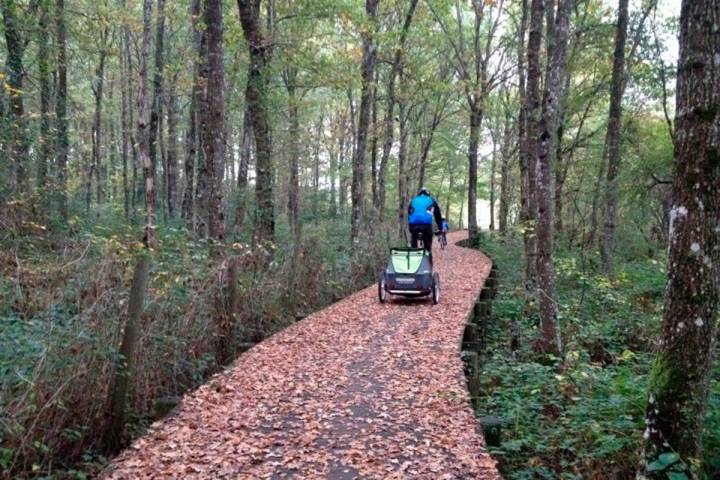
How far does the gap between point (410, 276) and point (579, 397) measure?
16.8 ft

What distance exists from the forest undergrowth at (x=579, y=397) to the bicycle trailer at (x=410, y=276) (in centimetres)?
171

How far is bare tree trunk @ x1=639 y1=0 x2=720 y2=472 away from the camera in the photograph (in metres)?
3.32

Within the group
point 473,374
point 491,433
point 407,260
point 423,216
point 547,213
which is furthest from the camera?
point 423,216

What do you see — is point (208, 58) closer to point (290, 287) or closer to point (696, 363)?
point (290, 287)

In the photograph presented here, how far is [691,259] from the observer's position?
3.40 metres

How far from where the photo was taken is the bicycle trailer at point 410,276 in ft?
33.9

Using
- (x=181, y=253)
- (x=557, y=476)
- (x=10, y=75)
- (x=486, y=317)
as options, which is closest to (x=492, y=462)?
(x=557, y=476)

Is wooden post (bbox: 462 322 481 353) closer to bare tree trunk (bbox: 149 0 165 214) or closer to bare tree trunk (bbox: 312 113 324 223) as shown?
bare tree trunk (bbox: 149 0 165 214)

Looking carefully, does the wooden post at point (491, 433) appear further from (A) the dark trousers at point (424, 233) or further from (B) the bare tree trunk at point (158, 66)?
(B) the bare tree trunk at point (158, 66)

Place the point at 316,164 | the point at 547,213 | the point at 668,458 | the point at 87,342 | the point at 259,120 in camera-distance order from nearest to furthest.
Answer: the point at 668,458 < the point at 87,342 < the point at 547,213 < the point at 259,120 < the point at 316,164

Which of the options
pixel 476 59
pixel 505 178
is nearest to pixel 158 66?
pixel 476 59

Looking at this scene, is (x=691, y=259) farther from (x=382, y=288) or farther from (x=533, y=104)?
Answer: (x=533, y=104)

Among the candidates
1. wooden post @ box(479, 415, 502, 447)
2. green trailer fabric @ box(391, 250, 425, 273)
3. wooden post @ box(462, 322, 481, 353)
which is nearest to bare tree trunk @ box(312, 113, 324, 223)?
green trailer fabric @ box(391, 250, 425, 273)

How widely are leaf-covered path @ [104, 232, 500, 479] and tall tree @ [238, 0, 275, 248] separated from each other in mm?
3940
